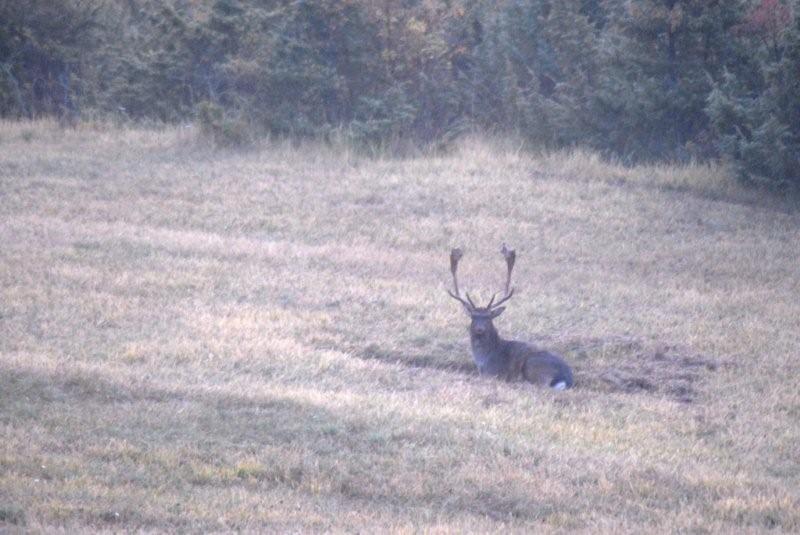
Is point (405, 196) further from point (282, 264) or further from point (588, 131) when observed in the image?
point (588, 131)

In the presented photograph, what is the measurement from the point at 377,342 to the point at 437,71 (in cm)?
1834

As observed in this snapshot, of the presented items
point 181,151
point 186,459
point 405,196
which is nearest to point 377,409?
point 186,459

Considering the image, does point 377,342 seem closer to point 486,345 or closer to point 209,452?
point 486,345

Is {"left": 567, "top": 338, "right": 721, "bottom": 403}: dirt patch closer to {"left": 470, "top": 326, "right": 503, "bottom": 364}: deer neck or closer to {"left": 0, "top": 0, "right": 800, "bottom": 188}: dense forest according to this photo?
{"left": 470, "top": 326, "right": 503, "bottom": 364}: deer neck

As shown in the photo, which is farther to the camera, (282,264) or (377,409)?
(282,264)

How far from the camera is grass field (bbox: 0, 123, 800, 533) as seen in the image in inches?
301

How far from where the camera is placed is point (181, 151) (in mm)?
23734

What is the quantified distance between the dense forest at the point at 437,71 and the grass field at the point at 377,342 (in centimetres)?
207

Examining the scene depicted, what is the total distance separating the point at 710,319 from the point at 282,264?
5.71m

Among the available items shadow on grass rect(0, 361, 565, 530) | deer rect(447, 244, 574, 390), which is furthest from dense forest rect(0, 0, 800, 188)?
shadow on grass rect(0, 361, 565, 530)

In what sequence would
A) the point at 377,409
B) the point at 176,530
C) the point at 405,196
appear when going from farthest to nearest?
the point at 405,196, the point at 377,409, the point at 176,530

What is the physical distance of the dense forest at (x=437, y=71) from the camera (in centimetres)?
2405

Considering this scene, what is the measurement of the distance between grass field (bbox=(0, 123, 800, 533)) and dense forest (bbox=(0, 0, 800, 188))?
6.78 feet

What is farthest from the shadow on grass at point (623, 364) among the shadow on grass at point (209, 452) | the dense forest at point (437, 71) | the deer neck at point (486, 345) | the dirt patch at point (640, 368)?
the dense forest at point (437, 71)
